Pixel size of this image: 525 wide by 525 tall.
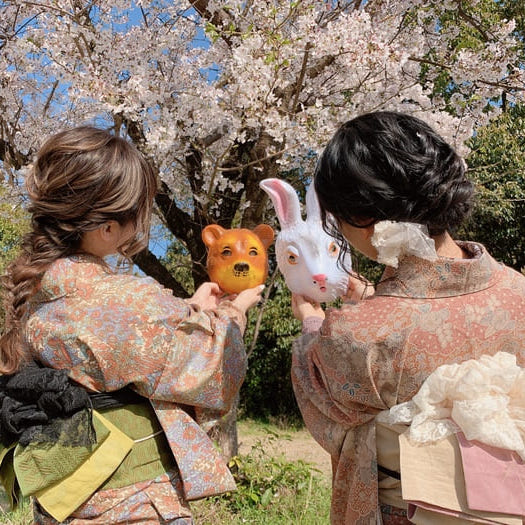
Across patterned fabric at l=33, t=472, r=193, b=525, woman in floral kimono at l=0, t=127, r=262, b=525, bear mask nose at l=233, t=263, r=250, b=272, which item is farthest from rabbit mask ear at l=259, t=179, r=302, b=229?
patterned fabric at l=33, t=472, r=193, b=525

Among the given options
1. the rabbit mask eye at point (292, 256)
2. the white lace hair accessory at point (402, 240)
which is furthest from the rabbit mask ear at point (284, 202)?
the white lace hair accessory at point (402, 240)

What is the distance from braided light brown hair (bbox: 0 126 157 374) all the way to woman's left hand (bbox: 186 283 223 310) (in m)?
0.59

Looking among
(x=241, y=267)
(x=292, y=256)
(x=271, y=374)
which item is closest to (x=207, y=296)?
(x=241, y=267)

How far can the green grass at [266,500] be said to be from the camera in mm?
3873

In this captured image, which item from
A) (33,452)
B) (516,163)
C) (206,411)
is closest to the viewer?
(33,452)

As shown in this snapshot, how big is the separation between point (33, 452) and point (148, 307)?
51cm

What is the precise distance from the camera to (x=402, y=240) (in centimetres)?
142

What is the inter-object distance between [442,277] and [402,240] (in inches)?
5.6

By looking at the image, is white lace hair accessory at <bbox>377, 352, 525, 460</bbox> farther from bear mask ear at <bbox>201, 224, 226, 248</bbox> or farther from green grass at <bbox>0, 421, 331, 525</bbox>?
green grass at <bbox>0, 421, 331, 525</bbox>

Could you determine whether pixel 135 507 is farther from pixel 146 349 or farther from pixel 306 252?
pixel 306 252

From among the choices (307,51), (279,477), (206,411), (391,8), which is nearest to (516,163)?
(391,8)

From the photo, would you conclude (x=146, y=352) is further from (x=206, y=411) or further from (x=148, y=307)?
(x=206, y=411)

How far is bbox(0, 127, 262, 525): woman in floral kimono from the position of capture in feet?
5.32

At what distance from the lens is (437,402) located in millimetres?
1381
